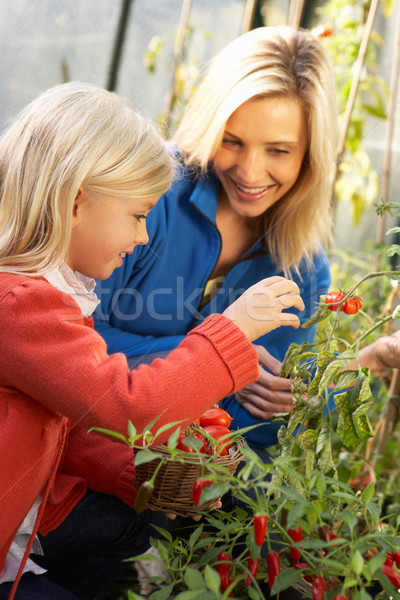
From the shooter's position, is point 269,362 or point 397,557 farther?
point 269,362

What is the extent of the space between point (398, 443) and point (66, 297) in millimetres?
1594

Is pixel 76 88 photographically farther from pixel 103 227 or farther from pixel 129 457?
pixel 129 457

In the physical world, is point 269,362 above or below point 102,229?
below

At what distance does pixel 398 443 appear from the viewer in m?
2.20

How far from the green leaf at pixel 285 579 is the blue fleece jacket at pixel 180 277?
781mm

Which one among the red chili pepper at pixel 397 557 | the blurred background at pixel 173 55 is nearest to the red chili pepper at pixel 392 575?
the red chili pepper at pixel 397 557

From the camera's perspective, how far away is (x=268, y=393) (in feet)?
4.70

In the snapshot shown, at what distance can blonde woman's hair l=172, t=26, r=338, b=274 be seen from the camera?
1500mm

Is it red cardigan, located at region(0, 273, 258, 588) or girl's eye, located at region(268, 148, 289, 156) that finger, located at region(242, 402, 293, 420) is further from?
girl's eye, located at region(268, 148, 289, 156)

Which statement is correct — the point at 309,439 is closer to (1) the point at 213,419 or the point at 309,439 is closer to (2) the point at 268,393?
(1) the point at 213,419

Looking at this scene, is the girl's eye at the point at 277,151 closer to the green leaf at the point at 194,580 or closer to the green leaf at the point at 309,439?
the green leaf at the point at 309,439

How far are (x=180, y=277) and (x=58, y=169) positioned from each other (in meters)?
0.64

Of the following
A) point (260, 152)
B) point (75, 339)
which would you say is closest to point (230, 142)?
point (260, 152)

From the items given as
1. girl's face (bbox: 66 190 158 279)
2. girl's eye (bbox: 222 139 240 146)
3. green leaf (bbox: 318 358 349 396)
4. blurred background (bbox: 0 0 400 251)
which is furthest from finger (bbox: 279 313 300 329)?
blurred background (bbox: 0 0 400 251)
